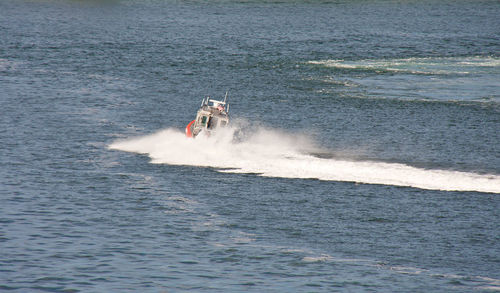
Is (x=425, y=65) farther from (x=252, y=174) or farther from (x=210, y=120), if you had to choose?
(x=252, y=174)

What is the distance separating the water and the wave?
1.38ft

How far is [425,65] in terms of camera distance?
299ft

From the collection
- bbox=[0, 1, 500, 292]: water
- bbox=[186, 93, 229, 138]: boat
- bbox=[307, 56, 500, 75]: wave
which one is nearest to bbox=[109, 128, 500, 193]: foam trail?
→ bbox=[0, 1, 500, 292]: water

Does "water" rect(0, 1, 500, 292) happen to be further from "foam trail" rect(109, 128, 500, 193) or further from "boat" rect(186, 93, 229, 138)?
"boat" rect(186, 93, 229, 138)

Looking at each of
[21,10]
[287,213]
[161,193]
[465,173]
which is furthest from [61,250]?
[21,10]

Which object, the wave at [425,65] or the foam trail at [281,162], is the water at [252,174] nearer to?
the foam trail at [281,162]

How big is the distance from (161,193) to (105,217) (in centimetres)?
432

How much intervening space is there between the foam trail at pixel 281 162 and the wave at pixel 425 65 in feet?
120

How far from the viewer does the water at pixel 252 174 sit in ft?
105

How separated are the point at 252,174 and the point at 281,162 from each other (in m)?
2.76

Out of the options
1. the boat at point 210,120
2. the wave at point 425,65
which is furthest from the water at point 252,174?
the boat at point 210,120


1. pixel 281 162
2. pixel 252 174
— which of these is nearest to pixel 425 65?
pixel 281 162

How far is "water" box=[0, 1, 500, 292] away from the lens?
31938mm

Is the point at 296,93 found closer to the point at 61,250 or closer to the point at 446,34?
the point at 61,250
